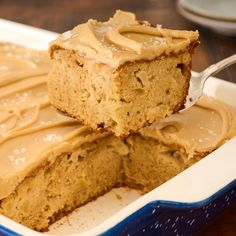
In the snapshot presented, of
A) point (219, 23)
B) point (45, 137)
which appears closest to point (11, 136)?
point (45, 137)

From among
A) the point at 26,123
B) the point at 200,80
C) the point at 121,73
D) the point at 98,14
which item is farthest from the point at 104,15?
the point at 121,73

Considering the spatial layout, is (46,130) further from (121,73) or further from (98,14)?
(98,14)

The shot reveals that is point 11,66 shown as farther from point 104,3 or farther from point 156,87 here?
point 104,3

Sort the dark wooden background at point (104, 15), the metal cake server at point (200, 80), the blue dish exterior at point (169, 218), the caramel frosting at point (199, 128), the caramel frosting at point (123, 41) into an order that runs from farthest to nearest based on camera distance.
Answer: the dark wooden background at point (104, 15)
the metal cake server at point (200, 80)
the caramel frosting at point (199, 128)
the caramel frosting at point (123, 41)
the blue dish exterior at point (169, 218)

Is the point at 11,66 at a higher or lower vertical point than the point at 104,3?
higher

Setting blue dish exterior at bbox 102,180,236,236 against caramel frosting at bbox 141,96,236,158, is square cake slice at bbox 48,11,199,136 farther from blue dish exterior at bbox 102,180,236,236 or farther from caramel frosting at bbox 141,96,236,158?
blue dish exterior at bbox 102,180,236,236

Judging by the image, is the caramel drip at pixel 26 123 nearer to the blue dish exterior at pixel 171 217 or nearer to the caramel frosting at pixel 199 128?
the caramel frosting at pixel 199 128

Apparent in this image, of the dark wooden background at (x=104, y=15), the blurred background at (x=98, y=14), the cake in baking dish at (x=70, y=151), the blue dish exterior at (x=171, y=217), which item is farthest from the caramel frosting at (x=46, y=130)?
the blurred background at (x=98, y=14)

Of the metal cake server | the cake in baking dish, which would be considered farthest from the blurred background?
the cake in baking dish
